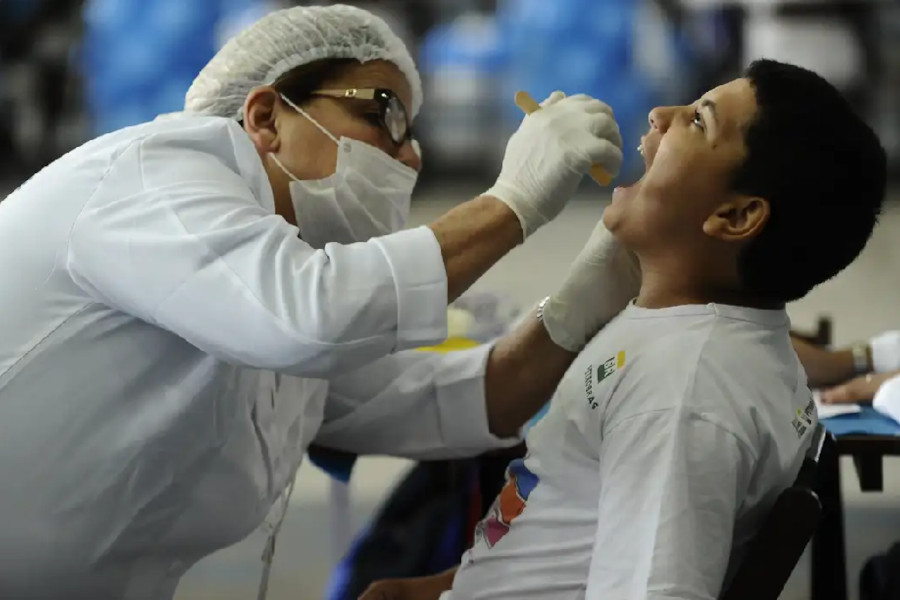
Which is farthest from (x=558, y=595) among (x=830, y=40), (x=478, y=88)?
A: (x=830, y=40)

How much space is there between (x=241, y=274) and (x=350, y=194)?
34 centimetres

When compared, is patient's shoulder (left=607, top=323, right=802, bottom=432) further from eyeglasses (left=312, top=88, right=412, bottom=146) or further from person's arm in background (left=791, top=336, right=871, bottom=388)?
person's arm in background (left=791, top=336, right=871, bottom=388)

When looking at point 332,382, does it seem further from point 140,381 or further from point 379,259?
point 379,259

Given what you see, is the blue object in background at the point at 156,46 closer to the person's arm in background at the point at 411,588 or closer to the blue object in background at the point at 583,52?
the blue object in background at the point at 583,52

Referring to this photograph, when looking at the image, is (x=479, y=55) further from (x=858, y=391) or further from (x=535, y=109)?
(x=535, y=109)

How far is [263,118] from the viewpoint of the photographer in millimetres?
1387

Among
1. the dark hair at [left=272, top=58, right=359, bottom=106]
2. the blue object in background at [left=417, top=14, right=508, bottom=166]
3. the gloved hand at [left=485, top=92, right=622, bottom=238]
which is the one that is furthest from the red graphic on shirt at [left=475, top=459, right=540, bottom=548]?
the blue object in background at [left=417, top=14, right=508, bottom=166]

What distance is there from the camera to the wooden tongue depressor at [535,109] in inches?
49.1

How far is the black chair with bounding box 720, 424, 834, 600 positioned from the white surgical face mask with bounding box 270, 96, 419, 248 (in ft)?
2.17

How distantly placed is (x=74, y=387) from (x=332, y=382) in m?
0.48

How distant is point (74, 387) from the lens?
119 centimetres

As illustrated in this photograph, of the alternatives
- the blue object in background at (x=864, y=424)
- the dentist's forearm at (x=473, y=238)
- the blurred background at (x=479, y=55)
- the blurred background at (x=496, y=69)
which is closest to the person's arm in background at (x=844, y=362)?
the blue object in background at (x=864, y=424)

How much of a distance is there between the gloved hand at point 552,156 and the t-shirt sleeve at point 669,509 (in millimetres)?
289

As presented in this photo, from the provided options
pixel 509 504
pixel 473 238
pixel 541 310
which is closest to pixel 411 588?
pixel 509 504
